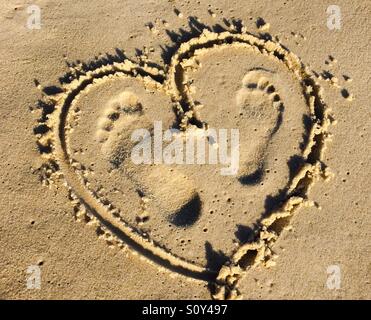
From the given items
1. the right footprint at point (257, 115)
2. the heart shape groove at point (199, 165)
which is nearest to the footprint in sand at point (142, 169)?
the heart shape groove at point (199, 165)

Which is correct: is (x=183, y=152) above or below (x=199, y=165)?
above

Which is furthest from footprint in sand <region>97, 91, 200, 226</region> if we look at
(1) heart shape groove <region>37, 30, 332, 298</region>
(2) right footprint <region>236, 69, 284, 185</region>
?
(2) right footprint <region>236, 69, 284, 185</region>

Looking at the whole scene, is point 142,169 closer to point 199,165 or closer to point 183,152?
point 183,152

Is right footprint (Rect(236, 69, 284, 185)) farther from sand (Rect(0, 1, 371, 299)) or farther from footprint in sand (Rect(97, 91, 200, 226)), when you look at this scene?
footprint in sand (Rect(97, 91, 200, 226))

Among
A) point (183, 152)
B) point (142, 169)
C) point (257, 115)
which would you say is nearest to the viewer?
point (142, 169)

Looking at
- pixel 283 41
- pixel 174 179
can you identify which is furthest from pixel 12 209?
pixel 283 41

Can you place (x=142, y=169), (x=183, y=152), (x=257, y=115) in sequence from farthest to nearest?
(x=257, y=115), (x=183, y=152), (x=142, y=169)

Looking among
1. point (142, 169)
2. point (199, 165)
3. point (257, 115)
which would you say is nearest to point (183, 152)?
point (199, 165)

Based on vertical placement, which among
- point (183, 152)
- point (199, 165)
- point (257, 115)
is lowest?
point (199, 165)
